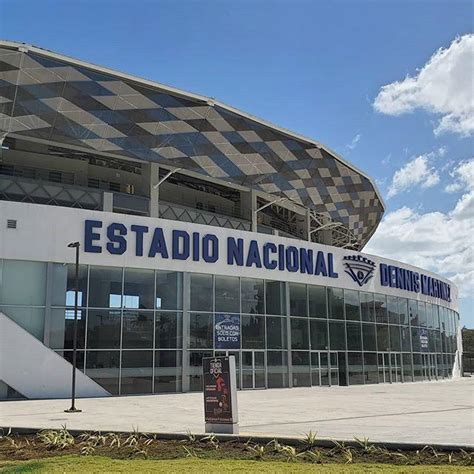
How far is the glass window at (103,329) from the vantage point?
2480 cm

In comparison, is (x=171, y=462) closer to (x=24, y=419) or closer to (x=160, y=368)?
(x=24, y=419)

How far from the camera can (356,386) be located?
3394 cm

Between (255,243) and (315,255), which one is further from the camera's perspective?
(315,255)

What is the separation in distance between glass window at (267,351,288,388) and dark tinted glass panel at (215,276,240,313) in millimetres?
3314

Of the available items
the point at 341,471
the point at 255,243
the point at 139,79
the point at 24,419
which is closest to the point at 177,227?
the point at 255,243

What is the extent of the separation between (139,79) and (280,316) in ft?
46.1

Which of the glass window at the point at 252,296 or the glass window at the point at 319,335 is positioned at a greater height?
the glass window at the point at 252,296

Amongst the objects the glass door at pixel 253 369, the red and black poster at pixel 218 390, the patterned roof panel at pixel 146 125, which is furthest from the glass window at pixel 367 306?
the red and black poster at pixel 218 390

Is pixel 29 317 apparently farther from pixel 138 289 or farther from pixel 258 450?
pixel 258 450

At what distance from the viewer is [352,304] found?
35594mm

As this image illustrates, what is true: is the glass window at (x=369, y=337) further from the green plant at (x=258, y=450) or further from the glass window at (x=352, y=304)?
the green plant at (x=258, y=450)

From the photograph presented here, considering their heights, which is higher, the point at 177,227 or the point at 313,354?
the point at 177,227

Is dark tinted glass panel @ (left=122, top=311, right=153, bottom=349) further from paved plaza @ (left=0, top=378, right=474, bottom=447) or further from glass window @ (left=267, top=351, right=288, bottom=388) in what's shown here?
glass window @ (left=267, top=351, right=288, bottom=388)

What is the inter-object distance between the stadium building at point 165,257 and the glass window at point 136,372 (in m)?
0.06
